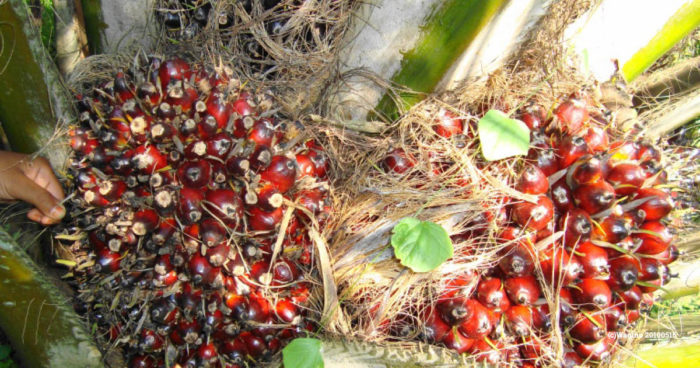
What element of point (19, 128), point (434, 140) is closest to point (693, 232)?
point (434, 140)

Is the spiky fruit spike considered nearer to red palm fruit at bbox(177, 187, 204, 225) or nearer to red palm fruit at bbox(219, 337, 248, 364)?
red palm fruit at bbox(177, 187, 204, 225)

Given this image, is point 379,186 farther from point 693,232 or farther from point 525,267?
point 693,232

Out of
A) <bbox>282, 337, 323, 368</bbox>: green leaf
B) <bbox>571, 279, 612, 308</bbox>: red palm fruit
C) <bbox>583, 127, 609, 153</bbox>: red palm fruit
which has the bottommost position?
<bbox>282, 337, 323, 368</bbox>: green leaf

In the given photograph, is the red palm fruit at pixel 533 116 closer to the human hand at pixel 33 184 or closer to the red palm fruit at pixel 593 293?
the red palm fruit at pixel 593 293

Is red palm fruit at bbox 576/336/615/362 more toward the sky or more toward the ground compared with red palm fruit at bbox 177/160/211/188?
more toward the ground

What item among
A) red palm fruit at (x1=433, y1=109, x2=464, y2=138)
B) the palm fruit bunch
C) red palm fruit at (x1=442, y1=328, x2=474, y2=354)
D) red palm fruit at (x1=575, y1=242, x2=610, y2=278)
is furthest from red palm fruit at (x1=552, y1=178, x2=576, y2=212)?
the palm fruit bunch

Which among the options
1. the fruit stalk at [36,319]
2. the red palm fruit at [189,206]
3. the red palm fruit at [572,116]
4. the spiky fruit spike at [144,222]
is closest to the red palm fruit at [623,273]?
the red palm fruit at [572,116]
